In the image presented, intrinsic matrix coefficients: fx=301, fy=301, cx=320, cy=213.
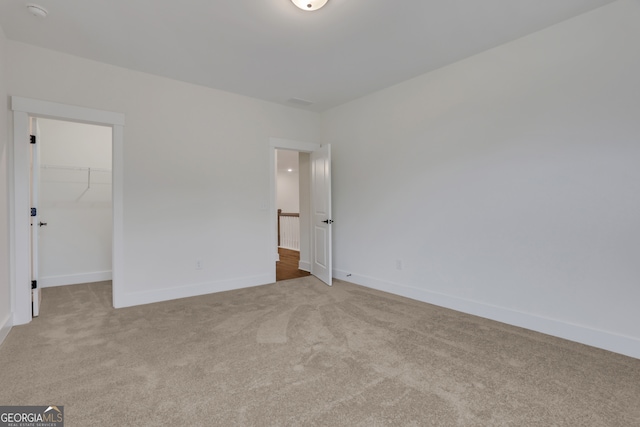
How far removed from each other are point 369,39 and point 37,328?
13.4ft

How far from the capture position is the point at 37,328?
278 cm

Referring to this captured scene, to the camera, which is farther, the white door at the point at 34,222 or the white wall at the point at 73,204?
the white wall at the point at 73,204

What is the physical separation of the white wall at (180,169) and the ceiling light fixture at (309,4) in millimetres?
2112

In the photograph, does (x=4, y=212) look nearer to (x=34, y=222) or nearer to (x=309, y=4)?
(x=34, y=222)

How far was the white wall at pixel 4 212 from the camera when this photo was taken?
260 cm

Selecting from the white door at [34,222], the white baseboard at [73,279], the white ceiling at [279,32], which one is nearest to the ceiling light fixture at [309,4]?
the white ceiling at [279,32]

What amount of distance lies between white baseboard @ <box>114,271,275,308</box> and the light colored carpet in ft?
0.67

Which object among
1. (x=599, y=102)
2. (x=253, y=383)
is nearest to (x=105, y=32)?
(x=253, y=383)

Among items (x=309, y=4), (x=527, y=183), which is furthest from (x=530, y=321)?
(x=309, y=4)

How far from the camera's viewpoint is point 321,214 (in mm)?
4688

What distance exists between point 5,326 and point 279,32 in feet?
11.6

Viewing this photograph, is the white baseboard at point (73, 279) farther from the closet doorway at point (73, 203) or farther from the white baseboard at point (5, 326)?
the white baseboard at point (5, 326)

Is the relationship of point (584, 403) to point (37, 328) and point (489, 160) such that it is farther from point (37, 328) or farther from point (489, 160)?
point (37, 328)

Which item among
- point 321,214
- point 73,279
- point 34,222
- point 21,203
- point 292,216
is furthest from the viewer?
point 292,216
